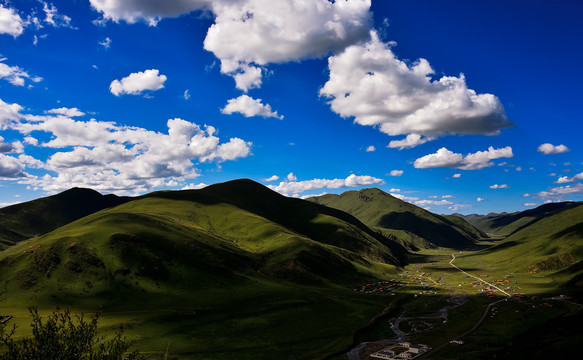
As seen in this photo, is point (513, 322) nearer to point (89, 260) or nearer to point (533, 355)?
point (533, 355)

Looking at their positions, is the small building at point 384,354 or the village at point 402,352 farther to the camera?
the small building at point 384,354

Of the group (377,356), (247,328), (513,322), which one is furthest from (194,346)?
(513,322)

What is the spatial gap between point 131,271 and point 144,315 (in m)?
56.1

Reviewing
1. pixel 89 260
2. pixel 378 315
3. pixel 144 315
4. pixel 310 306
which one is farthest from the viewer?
pixel 89 260

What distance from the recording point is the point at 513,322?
456 ft

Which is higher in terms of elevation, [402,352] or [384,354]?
[402,352]

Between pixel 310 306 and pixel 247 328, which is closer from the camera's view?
pixel 247 328

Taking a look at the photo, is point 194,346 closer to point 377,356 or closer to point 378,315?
point 377,356

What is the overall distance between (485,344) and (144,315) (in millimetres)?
135775

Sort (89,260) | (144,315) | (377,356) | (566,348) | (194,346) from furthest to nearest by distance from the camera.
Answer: (89,260) → (144,315) → (194,346) → (377,356) → (566,348)

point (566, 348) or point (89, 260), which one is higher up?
point (89, 260)

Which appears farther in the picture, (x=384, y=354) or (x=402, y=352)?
(x=402, y=352)

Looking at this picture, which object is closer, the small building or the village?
the village

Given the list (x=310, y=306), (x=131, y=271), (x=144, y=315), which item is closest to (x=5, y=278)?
(x=131, y=271)
